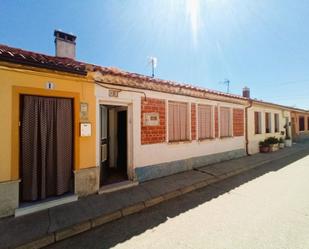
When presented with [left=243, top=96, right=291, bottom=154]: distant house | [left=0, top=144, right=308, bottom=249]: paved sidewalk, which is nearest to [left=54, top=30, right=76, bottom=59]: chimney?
[left=0, top=144, right=308, bottom=249]: paved sidewalk

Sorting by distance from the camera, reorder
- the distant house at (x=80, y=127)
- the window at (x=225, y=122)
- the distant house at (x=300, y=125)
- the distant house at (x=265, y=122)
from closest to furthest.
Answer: the distant house at (x=80, y=127), the window at (x=225, y=122), the distant house at (x=265, y=122), the distant house at (x=300, y=125)

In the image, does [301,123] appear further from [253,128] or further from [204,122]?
[204,122]

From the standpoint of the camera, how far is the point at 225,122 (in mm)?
10445

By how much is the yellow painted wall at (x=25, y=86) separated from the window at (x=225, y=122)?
6726mm

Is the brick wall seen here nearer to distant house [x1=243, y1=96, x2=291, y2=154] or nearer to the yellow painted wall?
the yellow painted wall

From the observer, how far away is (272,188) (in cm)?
624

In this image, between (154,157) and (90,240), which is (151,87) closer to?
(154,157)

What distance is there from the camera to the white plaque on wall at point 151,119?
6945 millimetres

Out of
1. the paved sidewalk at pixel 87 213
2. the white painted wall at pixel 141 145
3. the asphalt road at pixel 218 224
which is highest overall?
the white painted wall at pixel 141 145

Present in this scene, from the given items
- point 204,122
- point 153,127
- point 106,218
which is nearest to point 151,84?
point 153,127

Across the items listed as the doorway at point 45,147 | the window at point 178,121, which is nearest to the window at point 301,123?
the window at point 178,121

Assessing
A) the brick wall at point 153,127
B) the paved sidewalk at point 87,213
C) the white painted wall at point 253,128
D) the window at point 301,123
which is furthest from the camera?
the window at point 301,123

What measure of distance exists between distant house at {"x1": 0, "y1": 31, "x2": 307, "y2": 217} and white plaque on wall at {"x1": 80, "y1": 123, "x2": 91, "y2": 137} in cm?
3

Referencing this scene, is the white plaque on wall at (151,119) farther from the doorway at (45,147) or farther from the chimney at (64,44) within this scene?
the chimney at (64,44)
